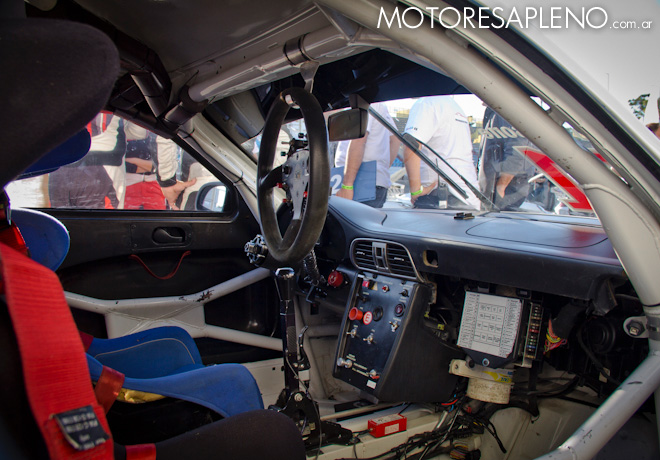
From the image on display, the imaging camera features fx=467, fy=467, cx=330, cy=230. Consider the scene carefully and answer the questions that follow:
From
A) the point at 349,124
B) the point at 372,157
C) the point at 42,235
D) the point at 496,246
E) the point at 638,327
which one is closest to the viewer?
the point at 42,235

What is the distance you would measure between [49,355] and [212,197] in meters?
1.78

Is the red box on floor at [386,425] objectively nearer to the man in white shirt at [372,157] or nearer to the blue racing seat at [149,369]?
the blue racing seat at [149,369]

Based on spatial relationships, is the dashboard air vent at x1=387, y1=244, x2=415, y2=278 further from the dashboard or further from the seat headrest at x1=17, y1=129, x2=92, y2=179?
the seat headrest at x1=17, y1=129, x2=92, y2=179

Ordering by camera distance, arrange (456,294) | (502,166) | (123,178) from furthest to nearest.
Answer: (123,178)
(502,166)
(456,294)

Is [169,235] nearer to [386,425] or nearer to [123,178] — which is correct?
[123,178]

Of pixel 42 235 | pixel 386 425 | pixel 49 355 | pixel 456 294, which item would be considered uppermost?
pixel 42 235

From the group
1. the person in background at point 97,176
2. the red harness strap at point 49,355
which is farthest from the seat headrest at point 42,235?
the person in background at point 97,176

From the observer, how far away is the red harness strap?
1.69ft

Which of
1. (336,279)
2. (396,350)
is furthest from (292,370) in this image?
(336,279)

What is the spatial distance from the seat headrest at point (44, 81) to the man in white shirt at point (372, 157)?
2005mm

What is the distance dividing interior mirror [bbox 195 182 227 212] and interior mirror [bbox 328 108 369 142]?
81 centimetres

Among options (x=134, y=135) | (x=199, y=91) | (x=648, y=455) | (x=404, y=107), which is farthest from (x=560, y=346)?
(x=134, y=135)

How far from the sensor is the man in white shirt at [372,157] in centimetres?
252

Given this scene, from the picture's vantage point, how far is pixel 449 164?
6.77ft
